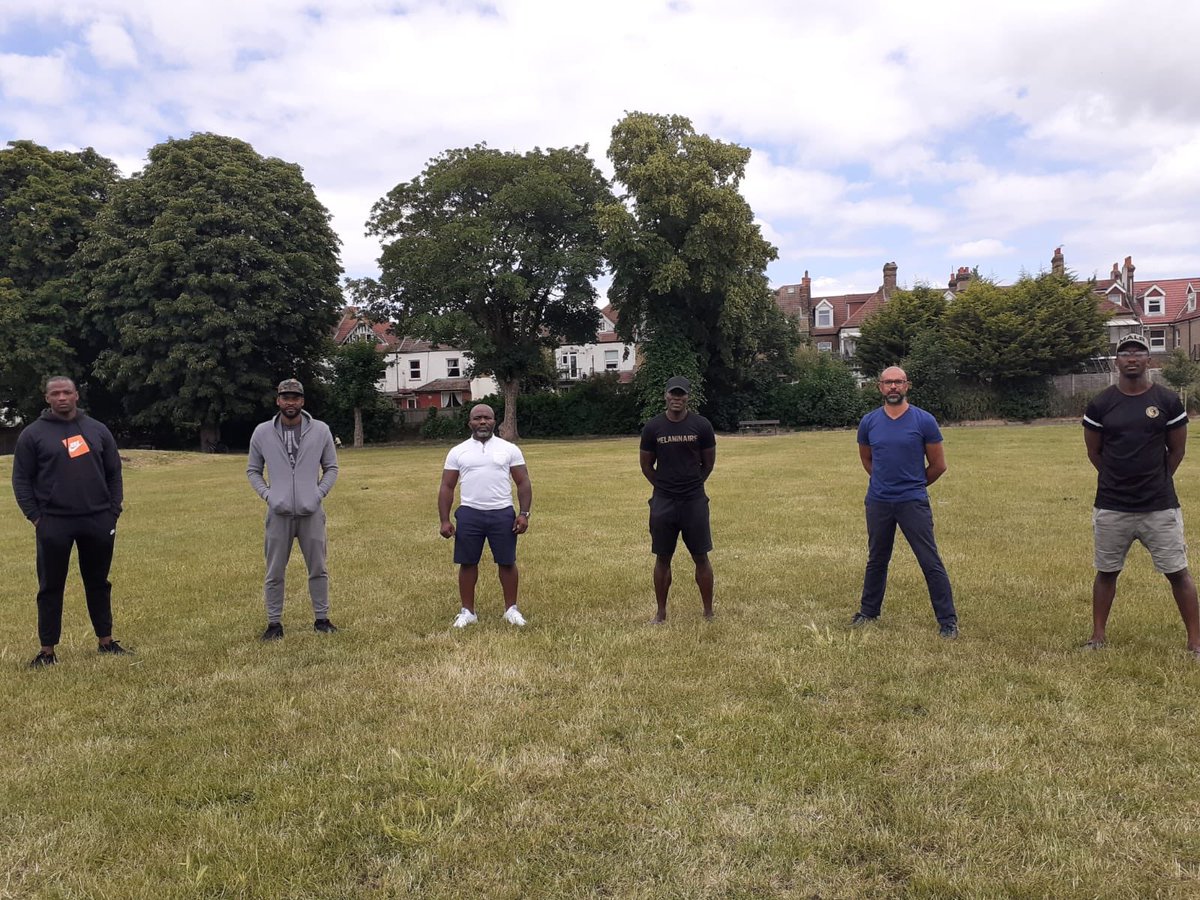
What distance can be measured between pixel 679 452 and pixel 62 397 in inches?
185

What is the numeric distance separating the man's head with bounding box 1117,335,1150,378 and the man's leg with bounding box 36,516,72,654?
7.54 metres

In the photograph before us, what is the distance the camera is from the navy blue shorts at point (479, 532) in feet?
22.6

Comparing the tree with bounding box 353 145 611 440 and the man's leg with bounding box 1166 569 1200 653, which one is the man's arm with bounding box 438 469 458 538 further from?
the tree with bounding box 353 145 611 440

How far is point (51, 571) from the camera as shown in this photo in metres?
6.08

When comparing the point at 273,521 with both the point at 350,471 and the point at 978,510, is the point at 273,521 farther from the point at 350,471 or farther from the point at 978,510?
the point at 350,471

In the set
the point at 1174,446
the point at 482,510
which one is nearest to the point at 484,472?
the point at 482,510

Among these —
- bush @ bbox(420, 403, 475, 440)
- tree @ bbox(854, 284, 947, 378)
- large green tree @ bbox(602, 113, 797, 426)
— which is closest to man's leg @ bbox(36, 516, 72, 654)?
large green tree @ bbox(602, 113, 797, 426)

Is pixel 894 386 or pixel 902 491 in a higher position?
pixel 894 386

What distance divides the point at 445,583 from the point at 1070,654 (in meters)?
5.78

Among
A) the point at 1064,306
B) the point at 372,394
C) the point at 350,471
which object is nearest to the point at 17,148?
the point at 372,394

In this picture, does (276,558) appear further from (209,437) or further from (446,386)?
(446,386)

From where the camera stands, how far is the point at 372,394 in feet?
139

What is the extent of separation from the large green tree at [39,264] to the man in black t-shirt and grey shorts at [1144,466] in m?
39.6

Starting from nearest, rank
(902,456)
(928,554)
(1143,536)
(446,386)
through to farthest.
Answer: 1. (1143,536)
2. (928,554)
3. (902,456)
4. (446,386)
